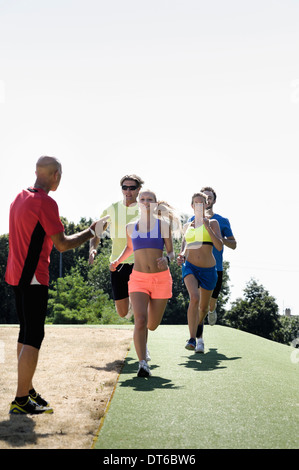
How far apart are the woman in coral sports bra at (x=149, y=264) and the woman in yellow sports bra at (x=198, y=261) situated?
5.23ft

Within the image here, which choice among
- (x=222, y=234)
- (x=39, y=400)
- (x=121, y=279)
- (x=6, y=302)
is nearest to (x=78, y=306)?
(x=6, y=302)

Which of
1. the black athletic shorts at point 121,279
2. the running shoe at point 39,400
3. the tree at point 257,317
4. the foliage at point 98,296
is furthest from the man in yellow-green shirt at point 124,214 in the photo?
the tree at point 257,317

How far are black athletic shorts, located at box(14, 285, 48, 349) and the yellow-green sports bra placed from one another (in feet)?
14.1

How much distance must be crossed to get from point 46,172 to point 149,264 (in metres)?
2.36

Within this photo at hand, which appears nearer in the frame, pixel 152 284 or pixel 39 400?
pixel 39 400

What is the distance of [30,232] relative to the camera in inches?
204

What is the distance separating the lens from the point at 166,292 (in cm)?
739

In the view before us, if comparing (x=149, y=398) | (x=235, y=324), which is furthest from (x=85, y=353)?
(x=235, y=324)

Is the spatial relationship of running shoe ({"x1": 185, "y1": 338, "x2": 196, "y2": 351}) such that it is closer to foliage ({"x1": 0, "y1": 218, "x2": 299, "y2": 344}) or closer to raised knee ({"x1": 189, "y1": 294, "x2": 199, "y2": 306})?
raised knee ({"x1": 189, "y1": 294, "x2": 199, "y2": 306})

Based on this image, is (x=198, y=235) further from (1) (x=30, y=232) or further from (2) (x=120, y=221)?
(1) (x=30, y=232)

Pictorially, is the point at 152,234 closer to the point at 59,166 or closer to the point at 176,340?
the point at 59,166

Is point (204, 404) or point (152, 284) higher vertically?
point (152, 284)

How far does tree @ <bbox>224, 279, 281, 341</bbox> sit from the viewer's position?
6288 centimetres

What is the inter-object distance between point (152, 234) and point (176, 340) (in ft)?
15.0
